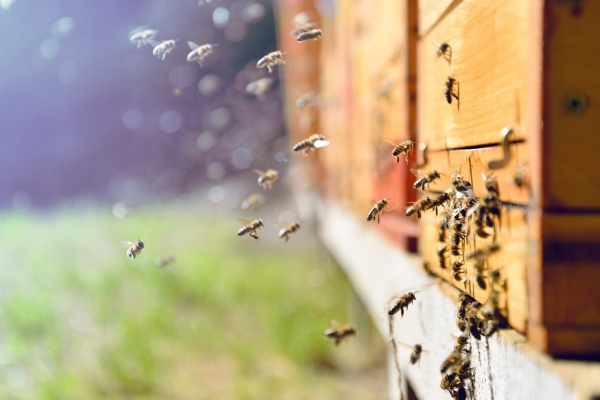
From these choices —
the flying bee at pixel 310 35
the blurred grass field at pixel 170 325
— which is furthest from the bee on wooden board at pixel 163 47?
the blurred grass field at pixel 170 325

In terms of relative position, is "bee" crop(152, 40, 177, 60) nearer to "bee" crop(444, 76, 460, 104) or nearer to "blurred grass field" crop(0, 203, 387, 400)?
"bee" crop(444, 76, 460, 104)

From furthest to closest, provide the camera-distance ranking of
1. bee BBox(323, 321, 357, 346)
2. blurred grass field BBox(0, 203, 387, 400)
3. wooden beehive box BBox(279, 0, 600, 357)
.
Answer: blurred grass field BBox(0, 203, 387, 400) < bee BBox(323, 321, 357, 346) < wooden beehive box BBox(279, 0, 600, 357)

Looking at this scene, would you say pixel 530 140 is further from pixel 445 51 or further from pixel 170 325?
pixel 170 325

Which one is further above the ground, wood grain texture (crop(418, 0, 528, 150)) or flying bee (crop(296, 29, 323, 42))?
flying bee (crop(296, 29, 323, 42))

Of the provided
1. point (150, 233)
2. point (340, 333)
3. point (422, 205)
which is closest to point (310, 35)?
point (422, 205)

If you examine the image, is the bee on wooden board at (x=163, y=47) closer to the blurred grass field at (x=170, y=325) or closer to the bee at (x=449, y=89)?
the bee at (x=449, y=89)

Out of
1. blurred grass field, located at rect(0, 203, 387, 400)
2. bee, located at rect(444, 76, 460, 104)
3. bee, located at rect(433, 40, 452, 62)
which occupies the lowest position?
blurred grass field, located at rect(0, 203, 387, 400)

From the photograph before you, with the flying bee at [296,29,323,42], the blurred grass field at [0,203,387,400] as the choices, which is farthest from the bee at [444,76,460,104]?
the blurred grass field at [0,203,387,400]

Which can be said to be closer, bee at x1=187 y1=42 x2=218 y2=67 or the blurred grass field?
bee at x1=187 y1=42 x2=218 y2=67
